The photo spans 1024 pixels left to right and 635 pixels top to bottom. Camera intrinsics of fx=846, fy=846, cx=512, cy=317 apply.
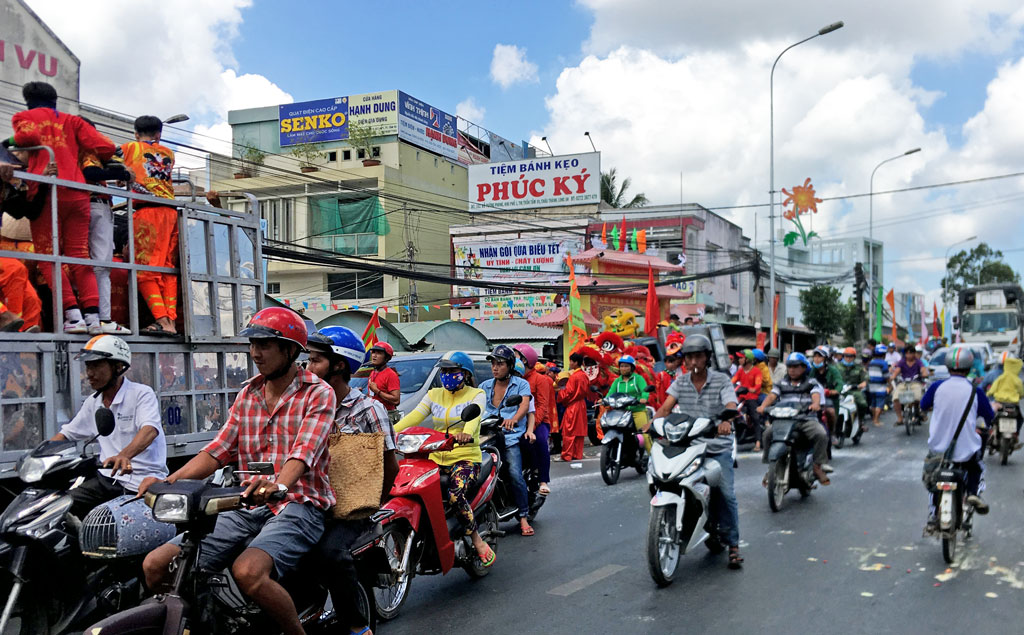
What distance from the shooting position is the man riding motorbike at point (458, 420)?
19.9 ft

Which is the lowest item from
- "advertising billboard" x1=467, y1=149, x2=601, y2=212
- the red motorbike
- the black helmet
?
the red motorbike

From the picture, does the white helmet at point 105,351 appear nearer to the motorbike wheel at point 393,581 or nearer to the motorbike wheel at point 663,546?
the motorbike wheel at point 393,581

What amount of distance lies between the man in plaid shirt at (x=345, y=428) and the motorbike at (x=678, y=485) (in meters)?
2.43

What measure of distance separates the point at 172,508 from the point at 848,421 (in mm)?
14216

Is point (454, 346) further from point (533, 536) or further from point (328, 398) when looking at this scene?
point (328, 398)

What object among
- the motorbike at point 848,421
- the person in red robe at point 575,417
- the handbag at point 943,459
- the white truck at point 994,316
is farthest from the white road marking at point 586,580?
the white truck at point 994,316

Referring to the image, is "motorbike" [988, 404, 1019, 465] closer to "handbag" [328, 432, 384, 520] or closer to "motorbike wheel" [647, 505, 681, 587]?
"motorbike wheel" [647, 505, 681, 587]

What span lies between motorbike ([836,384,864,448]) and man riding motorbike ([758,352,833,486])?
539 cm

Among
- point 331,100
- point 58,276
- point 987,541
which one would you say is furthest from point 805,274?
point 58,276

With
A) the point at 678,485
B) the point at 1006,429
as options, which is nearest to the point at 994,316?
the point at 1006,429

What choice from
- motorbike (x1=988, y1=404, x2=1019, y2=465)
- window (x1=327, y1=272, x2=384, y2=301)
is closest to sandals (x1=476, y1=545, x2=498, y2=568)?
motorbike (x1=988, y1=404, x2=1019, y2=465)

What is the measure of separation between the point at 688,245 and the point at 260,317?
34.2m

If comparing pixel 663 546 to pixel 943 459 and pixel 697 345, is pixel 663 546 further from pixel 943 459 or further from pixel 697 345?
pixel 943 459

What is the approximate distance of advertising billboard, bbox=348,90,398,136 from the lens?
36000 millimetres
